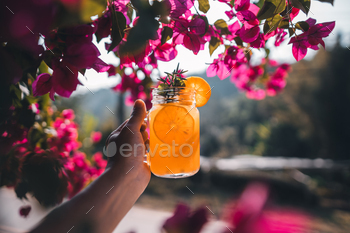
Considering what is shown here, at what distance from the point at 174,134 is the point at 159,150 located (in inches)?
3.2

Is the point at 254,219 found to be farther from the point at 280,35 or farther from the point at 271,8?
the point at 280,35

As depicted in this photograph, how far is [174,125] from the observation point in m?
0.78

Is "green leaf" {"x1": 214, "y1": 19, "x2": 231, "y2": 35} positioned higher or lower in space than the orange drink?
higher

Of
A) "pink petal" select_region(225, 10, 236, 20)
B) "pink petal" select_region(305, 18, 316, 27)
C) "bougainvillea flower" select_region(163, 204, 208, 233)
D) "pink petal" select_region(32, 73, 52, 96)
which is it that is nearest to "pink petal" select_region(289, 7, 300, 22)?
"pink petal" select_region(305, 18, 316, 27)

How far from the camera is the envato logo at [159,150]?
779 mm

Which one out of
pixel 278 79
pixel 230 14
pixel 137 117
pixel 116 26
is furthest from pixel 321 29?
pixel 278 79

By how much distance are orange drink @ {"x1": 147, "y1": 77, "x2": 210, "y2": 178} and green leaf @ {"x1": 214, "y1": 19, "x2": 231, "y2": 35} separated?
0.21 m

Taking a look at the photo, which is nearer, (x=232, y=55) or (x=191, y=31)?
(x=191, y=31)

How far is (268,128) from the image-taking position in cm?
875

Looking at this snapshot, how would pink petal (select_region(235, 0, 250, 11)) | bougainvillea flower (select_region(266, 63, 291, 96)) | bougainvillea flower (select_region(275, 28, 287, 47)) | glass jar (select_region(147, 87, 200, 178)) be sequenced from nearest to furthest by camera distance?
1. pink petal (select_region(235, 0, 250, 11))
2. bougainvillea flower (select_region(275, 28, 287, 47))
3. glass jar (select_region(147, 87, 200, 178))
4. bougainvillea flower (select_region(266, 63, 291, 96))

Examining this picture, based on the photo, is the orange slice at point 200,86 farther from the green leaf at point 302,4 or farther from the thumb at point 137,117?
the green leaf at point 302,4

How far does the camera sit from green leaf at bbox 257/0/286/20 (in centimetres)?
49

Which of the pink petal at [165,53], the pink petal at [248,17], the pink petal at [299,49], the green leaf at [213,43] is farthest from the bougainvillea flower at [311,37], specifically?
the pink petal at [165,53]

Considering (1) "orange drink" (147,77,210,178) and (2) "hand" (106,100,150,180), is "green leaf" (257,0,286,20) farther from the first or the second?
(2) "hand" (106,100,150,180)
